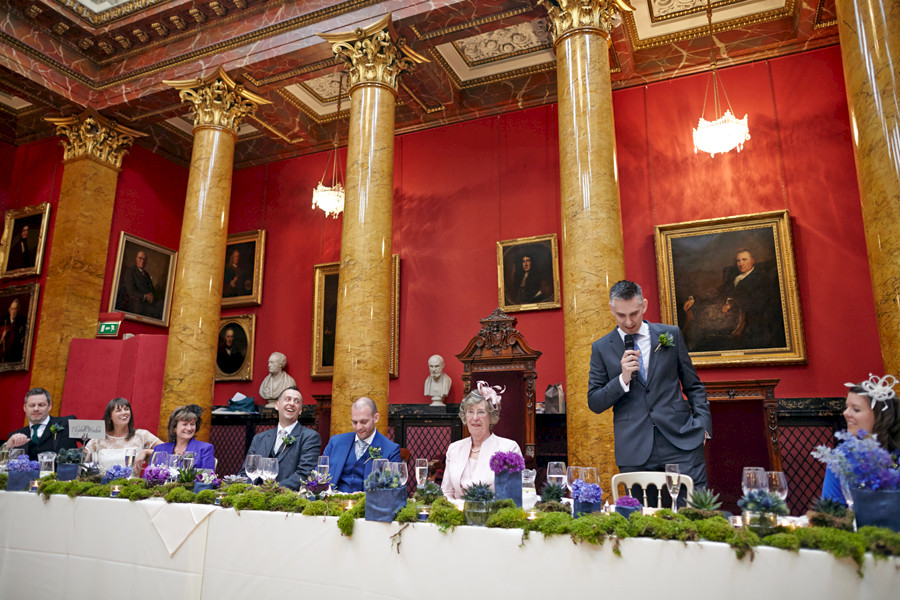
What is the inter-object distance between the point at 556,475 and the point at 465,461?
1139 mm

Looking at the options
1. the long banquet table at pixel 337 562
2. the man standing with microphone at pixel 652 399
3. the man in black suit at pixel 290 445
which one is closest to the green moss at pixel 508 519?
the long banquet table at pixel 337 562

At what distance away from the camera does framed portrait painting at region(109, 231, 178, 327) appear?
948cm

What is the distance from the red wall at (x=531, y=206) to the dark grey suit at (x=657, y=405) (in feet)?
6.62

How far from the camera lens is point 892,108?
4.38 metres

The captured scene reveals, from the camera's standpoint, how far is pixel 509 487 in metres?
2.49

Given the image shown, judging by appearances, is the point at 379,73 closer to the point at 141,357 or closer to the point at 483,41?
the point at 483,41

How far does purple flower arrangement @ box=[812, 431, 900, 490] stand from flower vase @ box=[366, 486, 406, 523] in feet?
4.67

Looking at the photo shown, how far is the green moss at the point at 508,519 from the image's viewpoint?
83.6 inches

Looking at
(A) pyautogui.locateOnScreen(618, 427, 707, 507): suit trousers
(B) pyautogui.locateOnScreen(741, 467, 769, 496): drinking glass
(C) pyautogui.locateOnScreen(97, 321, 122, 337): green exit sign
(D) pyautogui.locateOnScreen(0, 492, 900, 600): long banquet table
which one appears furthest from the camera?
(C) pyautogui.locateOnScreen(97, 321, 122, 337): green exit sign

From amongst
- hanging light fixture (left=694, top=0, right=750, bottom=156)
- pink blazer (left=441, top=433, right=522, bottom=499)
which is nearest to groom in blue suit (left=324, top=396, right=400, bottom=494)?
pink blazer (left=441, top=433, right=522, bottom=499)

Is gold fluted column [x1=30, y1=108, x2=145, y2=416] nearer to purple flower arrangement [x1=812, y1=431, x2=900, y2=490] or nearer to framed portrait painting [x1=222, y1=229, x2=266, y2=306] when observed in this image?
framed portrait painting [x1=222, y1=229, x2=266, y2=306]

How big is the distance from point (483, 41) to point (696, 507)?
746 centimetres

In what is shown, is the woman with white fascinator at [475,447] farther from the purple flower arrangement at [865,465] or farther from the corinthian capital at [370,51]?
the corinthian capital at [370,51]

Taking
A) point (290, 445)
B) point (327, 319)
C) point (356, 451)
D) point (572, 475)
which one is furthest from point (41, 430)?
point (572, 475)
